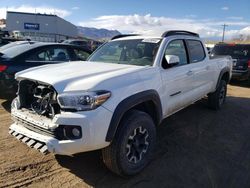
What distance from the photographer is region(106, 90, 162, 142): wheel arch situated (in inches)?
133

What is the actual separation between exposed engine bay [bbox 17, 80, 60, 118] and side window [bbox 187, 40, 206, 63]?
2870 millimetres

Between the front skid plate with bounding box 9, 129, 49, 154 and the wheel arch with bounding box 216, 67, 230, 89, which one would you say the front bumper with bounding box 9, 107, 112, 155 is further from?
the wheel arch with bounding box 216, 67, 230, 89

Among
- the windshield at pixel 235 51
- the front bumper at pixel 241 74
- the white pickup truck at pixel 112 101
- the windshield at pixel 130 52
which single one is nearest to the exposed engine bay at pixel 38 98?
the white pickup truck at pixel 112 101

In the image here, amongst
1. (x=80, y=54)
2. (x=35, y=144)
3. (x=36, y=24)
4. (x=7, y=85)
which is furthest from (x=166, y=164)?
(x=36, y=24)

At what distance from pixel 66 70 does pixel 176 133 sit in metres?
2.50

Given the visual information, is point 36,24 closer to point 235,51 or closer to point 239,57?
point 235,51

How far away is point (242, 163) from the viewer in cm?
437

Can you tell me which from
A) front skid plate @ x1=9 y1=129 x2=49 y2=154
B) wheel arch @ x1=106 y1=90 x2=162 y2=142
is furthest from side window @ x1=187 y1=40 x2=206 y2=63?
front skid plate @ x1=9 y1=129 x2=49 y2=154

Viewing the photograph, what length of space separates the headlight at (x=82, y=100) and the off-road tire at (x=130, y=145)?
51cm

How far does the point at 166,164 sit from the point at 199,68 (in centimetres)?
227

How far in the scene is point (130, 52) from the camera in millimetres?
4895

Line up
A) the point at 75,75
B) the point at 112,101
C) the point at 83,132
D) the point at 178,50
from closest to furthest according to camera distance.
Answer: the point at 83,132, the point at 112,101, the point at 75,75, the point at 178,50

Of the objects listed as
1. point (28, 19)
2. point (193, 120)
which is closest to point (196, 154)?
point (193, 120)

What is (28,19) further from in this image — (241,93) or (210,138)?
(210,138)
